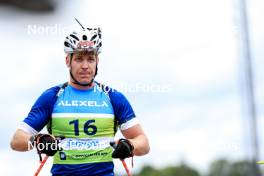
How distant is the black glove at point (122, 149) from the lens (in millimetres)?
8336

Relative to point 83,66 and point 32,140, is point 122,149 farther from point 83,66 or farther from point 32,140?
point 83,66

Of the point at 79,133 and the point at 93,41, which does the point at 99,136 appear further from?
the point at 93,41

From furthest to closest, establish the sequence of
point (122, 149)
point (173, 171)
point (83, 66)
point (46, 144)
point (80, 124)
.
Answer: point (173, 171)
point (83, 66)
point (80, 124)
point (122, 149)
point (46, 144)

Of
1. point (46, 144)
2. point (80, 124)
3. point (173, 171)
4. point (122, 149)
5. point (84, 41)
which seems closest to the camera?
point (46, 144)

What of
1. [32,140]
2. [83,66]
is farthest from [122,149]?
[83,66]

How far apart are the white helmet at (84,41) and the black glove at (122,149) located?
1.14 metres

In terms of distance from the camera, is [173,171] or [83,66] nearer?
[83,66]

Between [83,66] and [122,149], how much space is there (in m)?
1.07

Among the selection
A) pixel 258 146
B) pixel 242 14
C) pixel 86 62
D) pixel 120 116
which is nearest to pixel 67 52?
pixel 86 62

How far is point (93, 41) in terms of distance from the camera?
29.3ft

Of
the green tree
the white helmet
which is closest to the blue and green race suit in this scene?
the white helmet

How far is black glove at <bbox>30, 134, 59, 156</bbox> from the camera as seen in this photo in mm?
8242

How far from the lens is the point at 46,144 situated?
823 centimetres

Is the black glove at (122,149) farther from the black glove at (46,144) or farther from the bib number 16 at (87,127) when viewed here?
the black glove at (46,144)
